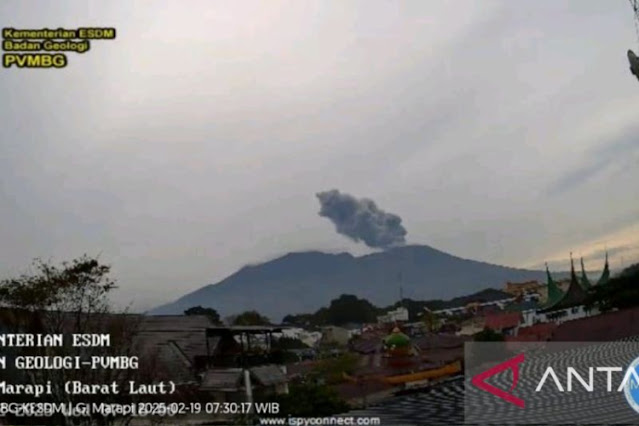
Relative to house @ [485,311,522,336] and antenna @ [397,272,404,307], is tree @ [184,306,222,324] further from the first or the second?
house @ [485,311,522,336]

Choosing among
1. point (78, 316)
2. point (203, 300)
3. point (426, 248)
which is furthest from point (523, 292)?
point (78, 316)

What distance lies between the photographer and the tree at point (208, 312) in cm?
522

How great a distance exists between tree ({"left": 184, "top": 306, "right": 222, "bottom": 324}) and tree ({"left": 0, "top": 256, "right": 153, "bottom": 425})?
1.09 ft

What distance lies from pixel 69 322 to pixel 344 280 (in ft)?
5.23

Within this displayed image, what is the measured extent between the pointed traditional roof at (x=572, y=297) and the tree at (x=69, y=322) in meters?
2.32

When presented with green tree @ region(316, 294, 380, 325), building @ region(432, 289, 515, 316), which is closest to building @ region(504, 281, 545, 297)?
building @ region(432, 289, 515, 316)

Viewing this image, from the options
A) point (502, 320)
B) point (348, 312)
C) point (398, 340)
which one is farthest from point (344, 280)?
point (502, 320)

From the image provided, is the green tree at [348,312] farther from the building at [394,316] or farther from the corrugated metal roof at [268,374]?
the corrugated metal roof at [268,374]

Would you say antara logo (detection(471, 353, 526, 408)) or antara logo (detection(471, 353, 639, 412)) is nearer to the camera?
antara logo (detection(471, 353, 639, 412))

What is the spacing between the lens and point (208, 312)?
522 cm

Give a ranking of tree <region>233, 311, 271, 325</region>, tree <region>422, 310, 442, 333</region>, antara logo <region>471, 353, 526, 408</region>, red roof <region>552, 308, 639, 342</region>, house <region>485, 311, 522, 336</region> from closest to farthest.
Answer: antara logo <region>471, 353, 526, 408</region> < red roof <region>552, 308, 639, 342</region> < house <region>485, 311, 522, 336</region> < tree <region>422, 310, 442, 333</region> < tree <region>233, 311, 271, 325</region>

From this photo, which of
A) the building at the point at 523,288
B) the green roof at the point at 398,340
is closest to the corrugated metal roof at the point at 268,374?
the green roof at the point at 398,340

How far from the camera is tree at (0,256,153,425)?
16.1 feet

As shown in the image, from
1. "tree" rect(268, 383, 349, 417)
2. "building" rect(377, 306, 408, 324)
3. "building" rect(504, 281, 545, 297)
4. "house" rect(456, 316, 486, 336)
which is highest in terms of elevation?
"building" rect(504, 281, 545, 297)
